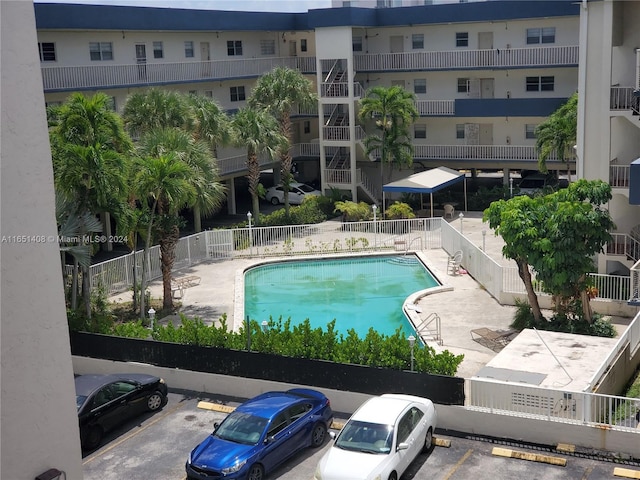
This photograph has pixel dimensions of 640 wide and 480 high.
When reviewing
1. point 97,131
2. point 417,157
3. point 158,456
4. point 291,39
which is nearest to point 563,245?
point 158,456

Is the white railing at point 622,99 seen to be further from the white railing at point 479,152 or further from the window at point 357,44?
the window at point 357,44

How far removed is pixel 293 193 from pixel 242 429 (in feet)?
99.4

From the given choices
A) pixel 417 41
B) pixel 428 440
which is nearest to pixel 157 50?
pixel 417 41

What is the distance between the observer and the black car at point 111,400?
17.7 metres

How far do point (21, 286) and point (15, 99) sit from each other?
161 centimetres

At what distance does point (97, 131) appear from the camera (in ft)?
79.5

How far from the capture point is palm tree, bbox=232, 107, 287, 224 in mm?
36844

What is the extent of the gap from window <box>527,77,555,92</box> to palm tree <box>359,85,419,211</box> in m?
6.60

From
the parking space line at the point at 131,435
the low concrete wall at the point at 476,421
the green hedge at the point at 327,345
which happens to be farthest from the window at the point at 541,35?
the parking space line at the point at 131,435

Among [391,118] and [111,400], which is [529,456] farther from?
[391,118]

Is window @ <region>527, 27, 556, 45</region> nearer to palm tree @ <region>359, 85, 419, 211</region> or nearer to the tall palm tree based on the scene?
palm tree @ <region>359, 85, 419, 211</region>

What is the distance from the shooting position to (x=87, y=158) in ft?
76.3

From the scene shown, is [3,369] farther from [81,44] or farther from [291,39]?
[291,39]

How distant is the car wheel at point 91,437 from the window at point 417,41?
110 ft
